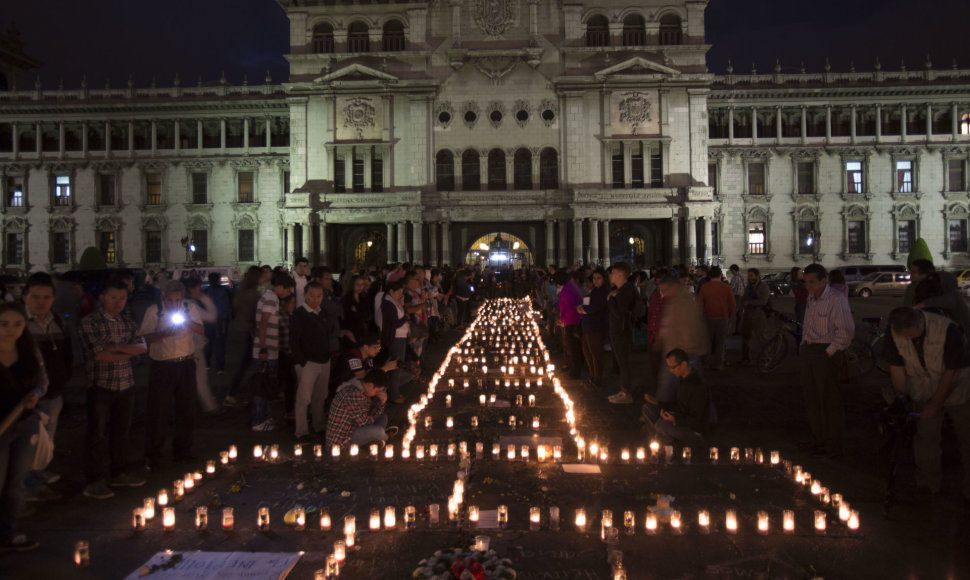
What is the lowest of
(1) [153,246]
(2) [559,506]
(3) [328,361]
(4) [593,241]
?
(2) [559,506]

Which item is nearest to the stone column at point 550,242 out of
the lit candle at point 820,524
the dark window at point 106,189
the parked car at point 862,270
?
the parked car at point 862,270

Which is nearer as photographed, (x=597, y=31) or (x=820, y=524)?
(x=820, y=524)

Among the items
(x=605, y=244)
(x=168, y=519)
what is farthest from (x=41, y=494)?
(x=605, y=244)

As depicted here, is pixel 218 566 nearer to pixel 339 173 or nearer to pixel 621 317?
pixel 621 317

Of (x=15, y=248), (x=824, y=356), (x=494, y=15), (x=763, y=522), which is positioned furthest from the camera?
(x=15, y=248)

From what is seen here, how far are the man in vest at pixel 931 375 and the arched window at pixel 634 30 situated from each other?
39.3 m

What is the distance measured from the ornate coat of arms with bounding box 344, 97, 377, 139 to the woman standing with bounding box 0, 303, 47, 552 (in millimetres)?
38986

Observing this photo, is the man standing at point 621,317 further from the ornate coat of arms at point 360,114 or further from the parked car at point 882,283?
the ornate coat of arms at point 360,114

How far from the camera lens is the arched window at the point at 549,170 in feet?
140

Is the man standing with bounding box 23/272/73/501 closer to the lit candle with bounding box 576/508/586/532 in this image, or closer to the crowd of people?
the crowd of people

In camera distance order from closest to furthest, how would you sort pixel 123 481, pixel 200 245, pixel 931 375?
1. pixel 931 375
2. pixel 123 481
3. pixel 200 245

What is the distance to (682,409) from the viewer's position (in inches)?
342

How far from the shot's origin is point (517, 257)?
44.8m

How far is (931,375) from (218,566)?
20.9 ft
